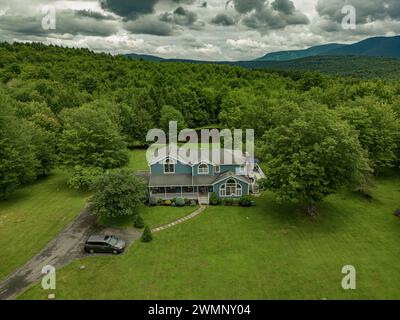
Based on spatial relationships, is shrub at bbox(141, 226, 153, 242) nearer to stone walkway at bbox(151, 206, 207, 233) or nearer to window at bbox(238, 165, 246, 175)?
stone walkway at bbox(151, 206, 207, 233)

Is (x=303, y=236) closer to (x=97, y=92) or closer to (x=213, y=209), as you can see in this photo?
(x=213, y=209)

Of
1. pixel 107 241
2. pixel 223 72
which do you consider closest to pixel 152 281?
pixel 107 241

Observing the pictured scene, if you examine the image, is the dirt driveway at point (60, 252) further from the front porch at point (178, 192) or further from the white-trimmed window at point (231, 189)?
the white-trimmed window at point (231, 189)

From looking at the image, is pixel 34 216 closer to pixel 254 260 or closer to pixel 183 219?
pixel 183 219

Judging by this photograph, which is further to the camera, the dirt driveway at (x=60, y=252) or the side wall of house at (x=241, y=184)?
the side wall of house at (x=241, y=184)

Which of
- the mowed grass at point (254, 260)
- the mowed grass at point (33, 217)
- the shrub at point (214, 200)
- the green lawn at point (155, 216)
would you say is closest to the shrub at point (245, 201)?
the mowed grass at point (254, 260)

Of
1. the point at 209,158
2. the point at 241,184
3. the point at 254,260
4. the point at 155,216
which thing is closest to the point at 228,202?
the point at 241,184
